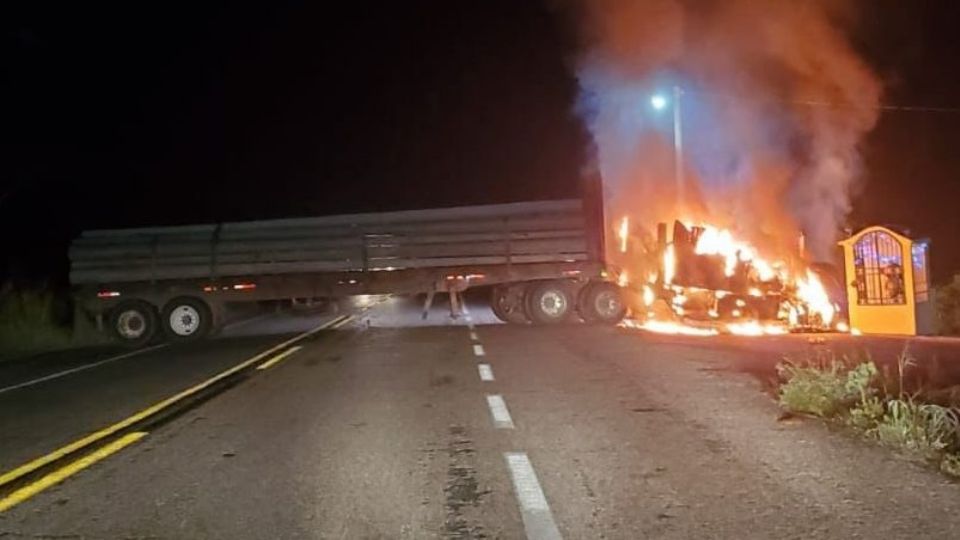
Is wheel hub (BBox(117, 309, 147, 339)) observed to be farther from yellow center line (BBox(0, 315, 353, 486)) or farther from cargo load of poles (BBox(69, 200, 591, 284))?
yellow center line (BBox(0, 315, 353, 486))

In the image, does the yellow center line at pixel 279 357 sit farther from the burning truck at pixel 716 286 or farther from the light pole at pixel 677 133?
the light pole at pixel 677 133

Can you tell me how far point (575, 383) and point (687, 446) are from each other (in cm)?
421

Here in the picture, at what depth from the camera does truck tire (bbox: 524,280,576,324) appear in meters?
24.8

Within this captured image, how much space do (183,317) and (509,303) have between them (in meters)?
7.67

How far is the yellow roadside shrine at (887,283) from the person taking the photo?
20156mm

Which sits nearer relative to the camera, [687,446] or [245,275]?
[687,446]

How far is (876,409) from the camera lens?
885cm

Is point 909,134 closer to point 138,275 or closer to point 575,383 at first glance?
point 138,275

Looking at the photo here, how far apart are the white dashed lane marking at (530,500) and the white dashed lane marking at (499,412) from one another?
1407mm

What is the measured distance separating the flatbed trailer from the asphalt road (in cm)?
999

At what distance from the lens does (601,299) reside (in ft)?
80.5

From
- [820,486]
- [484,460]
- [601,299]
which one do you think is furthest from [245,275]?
[820,486]

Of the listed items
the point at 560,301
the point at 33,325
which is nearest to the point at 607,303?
the point at 560,301

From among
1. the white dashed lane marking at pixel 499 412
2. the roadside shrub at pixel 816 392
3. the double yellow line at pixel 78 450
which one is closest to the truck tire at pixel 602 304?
the double yellow line at pixel 78 450
